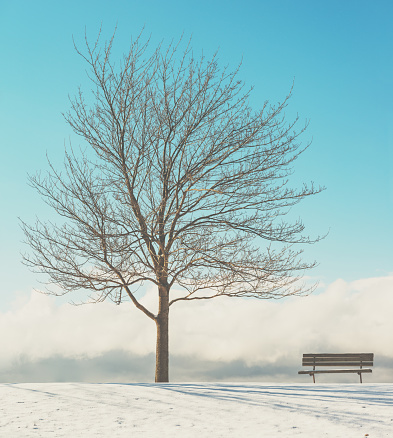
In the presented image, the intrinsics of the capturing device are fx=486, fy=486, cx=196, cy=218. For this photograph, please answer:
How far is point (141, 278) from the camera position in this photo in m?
12.6

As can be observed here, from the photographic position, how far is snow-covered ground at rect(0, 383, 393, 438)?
6.20m

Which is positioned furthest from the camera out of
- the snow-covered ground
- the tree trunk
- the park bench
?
the park bench

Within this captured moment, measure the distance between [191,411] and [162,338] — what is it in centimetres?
514

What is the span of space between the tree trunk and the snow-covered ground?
246 centimetres

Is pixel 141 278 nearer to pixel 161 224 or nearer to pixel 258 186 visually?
pixel 161 224

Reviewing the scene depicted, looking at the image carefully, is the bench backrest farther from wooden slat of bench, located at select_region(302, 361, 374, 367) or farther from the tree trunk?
the tree trunk

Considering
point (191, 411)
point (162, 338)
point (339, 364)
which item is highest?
point (162, 338)

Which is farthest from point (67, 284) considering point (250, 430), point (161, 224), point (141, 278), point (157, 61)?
point (250, 430)

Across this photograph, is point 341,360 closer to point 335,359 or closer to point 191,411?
point 335,359

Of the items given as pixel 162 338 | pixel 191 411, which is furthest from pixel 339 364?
pixel 191 411

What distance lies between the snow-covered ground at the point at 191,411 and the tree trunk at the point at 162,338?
2462mm

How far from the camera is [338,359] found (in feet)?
45.3

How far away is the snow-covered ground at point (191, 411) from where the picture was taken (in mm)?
6203

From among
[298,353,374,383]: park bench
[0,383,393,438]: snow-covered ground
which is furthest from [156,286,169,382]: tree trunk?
[298,353,374,383]: park bench
